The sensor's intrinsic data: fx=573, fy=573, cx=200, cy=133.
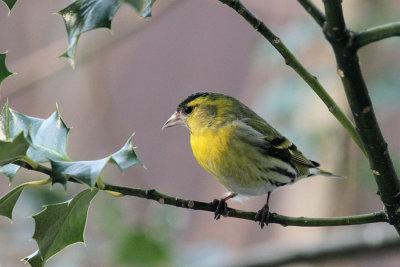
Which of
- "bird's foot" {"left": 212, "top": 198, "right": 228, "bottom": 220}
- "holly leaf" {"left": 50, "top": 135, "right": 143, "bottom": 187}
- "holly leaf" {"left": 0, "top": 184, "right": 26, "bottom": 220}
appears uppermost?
"bird's foot" {"left": 212, "top": 198, "right": 228, "bottom": 220}

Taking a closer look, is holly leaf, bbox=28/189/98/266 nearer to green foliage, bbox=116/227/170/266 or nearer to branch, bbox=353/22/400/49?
branch, bbox=353/22/400/49

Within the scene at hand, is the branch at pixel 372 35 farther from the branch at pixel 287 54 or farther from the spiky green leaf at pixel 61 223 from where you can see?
the spiky green leaf at pixel 61 223

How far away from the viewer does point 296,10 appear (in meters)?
4.70

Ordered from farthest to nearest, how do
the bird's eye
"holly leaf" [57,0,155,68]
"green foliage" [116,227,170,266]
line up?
"green foliage" [116,227,170,266], the bird's eye, "holly leaf" [57,0,155,68]

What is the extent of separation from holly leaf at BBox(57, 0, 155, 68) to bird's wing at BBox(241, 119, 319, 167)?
1.42 metres

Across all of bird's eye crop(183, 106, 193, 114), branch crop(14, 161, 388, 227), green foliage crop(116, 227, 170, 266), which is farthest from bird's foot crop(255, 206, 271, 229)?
green foliage crop(116, 227, 170, 266)

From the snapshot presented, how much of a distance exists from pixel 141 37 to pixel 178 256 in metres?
3.71

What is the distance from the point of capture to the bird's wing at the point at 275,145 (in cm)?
241

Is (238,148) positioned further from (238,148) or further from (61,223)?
(61,223)

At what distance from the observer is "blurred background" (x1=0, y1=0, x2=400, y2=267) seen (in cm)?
313

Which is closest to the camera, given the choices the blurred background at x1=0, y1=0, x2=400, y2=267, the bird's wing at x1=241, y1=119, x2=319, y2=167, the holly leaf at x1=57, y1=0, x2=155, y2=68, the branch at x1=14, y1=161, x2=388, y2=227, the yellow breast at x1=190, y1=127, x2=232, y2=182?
the holly leaf at x1=57, y1=0, x2=155, y2=68

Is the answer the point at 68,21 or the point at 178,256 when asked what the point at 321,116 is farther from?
the point at 68,21

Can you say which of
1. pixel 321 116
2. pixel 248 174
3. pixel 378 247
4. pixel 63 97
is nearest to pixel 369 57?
pixel 321 116

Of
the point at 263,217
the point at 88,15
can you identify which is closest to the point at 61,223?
the point at 88,15
